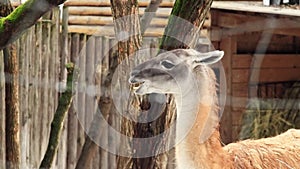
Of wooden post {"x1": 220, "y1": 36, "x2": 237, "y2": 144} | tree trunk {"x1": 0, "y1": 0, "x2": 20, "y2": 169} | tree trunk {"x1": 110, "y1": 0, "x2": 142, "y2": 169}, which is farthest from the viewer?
wooden post {"x1": 220, "y1": 36, "x2": 237, "y2": 144}

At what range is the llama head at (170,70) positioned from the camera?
8.45 ft

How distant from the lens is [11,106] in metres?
4.00

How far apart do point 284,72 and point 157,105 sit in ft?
12.6

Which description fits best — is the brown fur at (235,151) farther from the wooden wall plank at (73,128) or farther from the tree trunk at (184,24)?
the wooden wall plank at (73,128)

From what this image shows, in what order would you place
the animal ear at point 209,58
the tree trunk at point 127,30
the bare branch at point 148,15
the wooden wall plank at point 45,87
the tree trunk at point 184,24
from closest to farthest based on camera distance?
the animal ear at point 209,58 < the tree trunk at point 184,24 < the tree trunk at point 127,30 < the bare branch at point 148,15 < the wooden wall plank at point 45,87

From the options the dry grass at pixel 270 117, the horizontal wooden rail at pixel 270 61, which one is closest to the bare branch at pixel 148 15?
the horizontal wooden rail at pixel 270 61

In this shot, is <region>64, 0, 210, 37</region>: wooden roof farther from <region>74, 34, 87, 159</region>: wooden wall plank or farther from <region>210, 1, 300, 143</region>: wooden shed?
<region>74, 34, 87, 159</region>: wooden wall plank

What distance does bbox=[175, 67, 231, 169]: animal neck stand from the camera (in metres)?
2.73

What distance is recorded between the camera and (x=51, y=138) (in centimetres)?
436

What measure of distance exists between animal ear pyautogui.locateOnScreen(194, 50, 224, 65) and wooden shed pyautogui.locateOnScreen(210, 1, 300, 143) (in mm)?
3414

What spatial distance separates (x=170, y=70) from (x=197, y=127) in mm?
265

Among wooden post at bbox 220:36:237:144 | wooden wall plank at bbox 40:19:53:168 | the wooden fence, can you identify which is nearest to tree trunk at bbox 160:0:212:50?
the wooden fence

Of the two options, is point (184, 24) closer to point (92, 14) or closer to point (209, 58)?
point (209, 58)

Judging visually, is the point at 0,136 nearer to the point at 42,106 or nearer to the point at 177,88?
the point at 42,106
